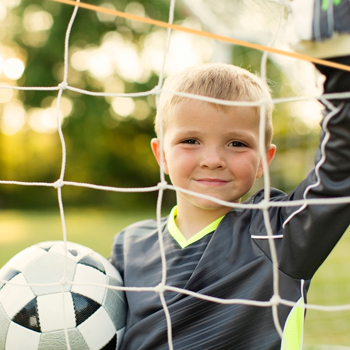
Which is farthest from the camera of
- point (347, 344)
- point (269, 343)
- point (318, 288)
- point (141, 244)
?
point (318, 288)

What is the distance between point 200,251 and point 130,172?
32.0 feet

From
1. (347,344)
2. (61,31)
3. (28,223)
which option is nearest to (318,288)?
(347,344)

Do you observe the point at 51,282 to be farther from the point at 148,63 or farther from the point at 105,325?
the point at 148,63

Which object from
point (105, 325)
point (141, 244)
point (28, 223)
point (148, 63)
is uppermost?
point (148, 63)

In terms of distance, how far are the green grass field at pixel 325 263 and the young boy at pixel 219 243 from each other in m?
0.92

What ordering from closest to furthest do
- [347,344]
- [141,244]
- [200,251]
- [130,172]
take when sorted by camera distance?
1. [200,251]
2. [141,244]
3. [347,344]
4. [130,172]

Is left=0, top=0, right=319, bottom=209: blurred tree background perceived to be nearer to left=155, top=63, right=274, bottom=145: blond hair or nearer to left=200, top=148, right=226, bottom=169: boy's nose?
left=155, top=63, right=274, bottom=145: blond hair

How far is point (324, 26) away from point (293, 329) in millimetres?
670

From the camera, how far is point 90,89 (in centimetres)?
1015

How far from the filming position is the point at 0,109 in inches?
388

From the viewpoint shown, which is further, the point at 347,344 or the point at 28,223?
the point at 28,223

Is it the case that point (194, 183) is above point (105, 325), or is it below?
above

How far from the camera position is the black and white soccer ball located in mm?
1119

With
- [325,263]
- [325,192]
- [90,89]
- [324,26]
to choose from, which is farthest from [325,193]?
[90,89]
